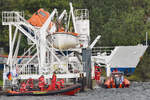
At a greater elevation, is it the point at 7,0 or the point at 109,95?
the point at 7,0

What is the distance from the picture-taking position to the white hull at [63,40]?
53250 mm

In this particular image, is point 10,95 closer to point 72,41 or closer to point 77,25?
point 72,41

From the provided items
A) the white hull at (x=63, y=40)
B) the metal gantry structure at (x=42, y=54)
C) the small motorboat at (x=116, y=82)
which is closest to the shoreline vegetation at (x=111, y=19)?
the small motorboat at (x=116, y=82)

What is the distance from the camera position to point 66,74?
51844 mm

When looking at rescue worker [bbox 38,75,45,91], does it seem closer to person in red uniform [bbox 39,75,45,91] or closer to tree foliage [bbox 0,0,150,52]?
person in red uniform [bbox 39,75,45,91]

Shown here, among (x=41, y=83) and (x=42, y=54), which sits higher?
(x=42, y=54)

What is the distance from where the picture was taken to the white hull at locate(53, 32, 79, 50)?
53.2 metres

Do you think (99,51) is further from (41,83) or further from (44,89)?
(41,83)

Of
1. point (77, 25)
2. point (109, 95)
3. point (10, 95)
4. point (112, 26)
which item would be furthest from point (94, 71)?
point (112, 26)

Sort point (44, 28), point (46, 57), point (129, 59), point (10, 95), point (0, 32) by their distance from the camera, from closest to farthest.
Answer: point (10, 95) → point (44, 28) → point (46, 57) → point (129, 59) → point (0, 32)

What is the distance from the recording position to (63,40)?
53.2 meters

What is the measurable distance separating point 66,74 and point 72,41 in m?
3.61

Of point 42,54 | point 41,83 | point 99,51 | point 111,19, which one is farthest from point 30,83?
point 111,19

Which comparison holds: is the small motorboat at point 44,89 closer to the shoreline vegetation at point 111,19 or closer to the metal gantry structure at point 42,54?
the metal gantry structure at point 42,54
